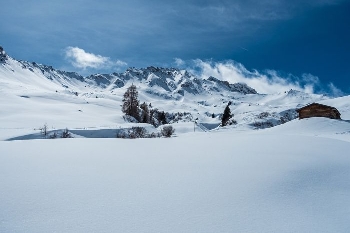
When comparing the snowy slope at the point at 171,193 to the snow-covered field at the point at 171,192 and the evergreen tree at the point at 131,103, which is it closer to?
the snow-covered field at the point at 171,192

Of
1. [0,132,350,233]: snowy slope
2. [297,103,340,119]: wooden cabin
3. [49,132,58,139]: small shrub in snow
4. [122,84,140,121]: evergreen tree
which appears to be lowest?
[0,132,350,233]: snowy slope

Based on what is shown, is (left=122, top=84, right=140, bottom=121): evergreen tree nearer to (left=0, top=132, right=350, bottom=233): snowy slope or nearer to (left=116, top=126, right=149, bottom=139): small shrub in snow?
(left=116, top=126, right=149, bottom=139): small shrub in snow

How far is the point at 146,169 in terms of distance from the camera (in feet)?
24.3

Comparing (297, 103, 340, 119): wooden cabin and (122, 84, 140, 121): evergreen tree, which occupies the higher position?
(122, 84, 140, 121): evergreen tree

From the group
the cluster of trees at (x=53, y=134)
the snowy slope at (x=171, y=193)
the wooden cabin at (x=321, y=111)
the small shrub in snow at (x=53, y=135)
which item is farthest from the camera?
the wooden cabin at (x=321, y=111)

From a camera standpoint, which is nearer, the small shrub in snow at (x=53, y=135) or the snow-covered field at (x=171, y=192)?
the snow-covered field at (x=171, y=192)

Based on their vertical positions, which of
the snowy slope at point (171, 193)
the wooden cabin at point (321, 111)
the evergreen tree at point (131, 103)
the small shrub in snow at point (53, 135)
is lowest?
the snowy slope at point (171, 193)

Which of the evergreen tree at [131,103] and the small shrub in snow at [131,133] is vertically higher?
the evergreen tree at [131,103]

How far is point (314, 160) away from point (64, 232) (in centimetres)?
767

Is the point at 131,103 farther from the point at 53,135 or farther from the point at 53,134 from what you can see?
the point at 53,135

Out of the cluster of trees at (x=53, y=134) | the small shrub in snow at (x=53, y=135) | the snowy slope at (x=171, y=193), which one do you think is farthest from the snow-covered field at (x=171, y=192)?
the cluster of trees at (x=53, y=134)

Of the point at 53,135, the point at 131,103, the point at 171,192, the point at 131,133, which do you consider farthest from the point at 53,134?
the point at 131,103

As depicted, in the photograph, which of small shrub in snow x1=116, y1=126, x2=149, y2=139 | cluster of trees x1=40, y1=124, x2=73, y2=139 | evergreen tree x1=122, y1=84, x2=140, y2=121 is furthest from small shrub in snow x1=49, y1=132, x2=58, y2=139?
evergreen tree x1=122, y1=84, x2=140, y2=121

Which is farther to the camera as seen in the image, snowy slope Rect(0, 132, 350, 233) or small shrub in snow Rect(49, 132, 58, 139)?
small shrub in snow Rect(49, 132, 58, 139)
